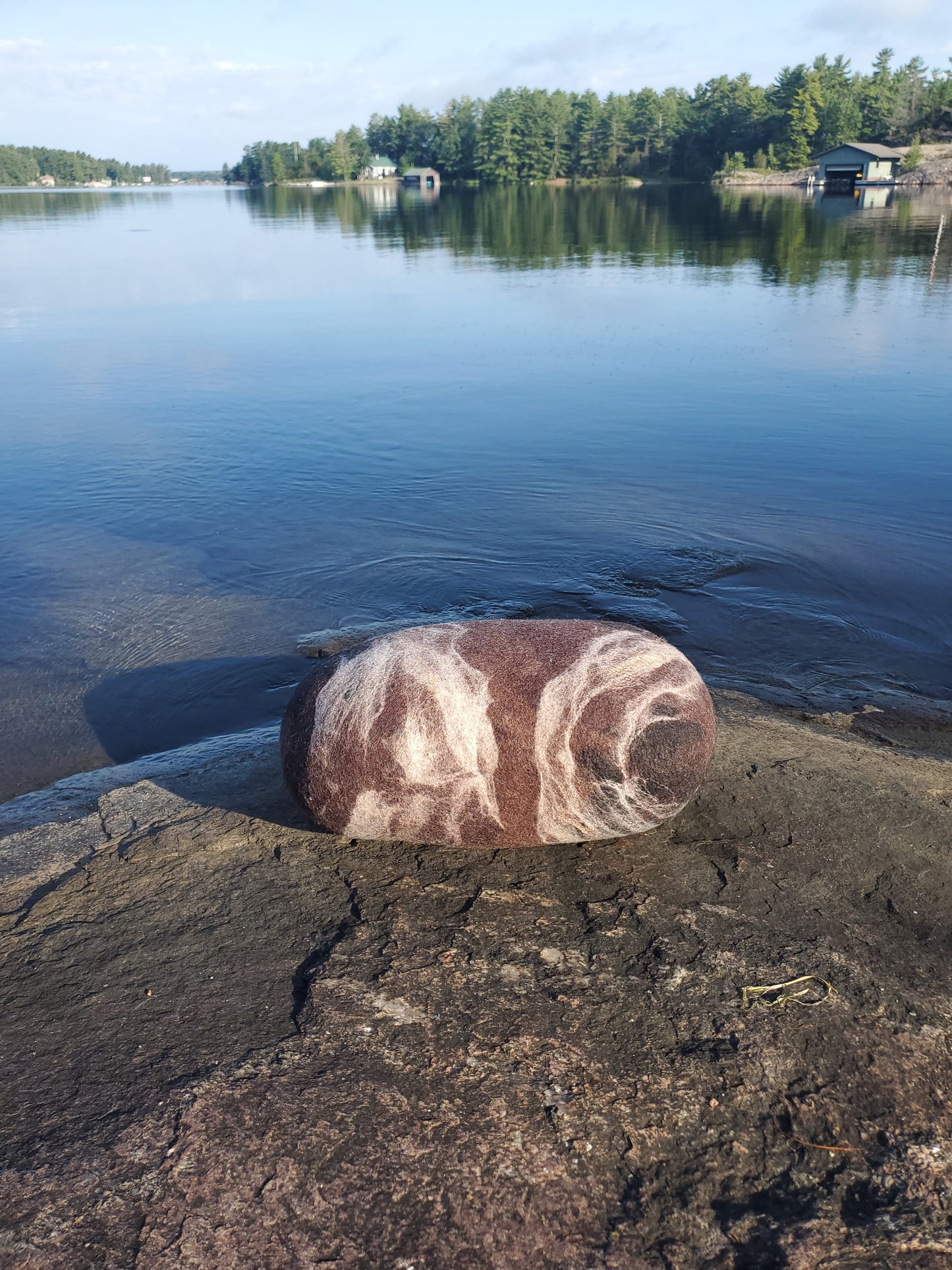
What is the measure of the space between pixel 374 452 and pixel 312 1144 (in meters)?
13.8

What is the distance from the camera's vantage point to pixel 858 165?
293ft

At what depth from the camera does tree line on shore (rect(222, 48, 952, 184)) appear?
349ft

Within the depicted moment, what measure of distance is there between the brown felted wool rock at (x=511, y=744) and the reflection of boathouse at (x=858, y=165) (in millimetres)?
94370

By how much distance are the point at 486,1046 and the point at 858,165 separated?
10482 centimetres

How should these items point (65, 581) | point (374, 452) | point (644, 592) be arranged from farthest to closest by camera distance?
point (374, 452) < point (65, 581) < point (644, 592)

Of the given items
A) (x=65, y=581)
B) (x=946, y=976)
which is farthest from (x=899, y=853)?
(x=65, y=581)

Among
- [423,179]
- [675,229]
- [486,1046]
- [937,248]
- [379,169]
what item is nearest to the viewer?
[486,1046]

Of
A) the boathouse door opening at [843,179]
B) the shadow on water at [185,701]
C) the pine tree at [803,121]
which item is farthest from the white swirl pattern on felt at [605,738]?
the pine tree at [803,121]

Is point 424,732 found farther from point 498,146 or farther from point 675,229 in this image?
point 498,146

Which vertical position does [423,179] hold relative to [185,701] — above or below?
above

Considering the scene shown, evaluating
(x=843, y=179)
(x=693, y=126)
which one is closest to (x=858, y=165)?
(x=843, y=179)

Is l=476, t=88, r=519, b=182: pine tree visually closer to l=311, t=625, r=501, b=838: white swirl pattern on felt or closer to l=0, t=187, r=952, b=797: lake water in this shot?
l=0, t=187, r=952, b=797: lake water

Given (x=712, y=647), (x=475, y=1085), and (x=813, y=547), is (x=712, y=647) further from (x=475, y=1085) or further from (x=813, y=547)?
(x=475, y=1085)

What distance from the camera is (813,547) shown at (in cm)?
1191
